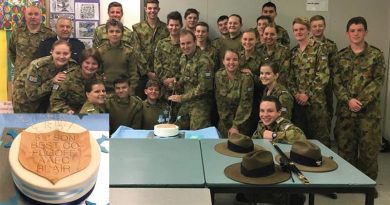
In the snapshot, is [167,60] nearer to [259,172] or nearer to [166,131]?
[166,131]

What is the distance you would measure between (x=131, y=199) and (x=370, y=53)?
2.99 m

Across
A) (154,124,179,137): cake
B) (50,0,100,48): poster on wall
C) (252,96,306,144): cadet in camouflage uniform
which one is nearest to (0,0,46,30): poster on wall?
(50,0,100,48): poster on wall

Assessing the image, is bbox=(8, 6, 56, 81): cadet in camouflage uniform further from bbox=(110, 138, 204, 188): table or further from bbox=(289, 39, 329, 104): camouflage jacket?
bbox=(289, 39, 329, 104): camouflage jacket

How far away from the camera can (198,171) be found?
216 centimetres

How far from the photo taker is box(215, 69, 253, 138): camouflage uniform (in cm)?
419

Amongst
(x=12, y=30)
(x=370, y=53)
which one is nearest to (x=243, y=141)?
(x=370, y=53)

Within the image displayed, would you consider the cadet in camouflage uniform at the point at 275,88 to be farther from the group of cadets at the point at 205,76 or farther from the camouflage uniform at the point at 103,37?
the camouflage uniform at the point at 103,37

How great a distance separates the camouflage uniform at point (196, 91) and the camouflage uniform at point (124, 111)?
0.48 metres

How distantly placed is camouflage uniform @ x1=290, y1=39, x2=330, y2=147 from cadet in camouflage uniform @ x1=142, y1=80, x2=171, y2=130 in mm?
1341

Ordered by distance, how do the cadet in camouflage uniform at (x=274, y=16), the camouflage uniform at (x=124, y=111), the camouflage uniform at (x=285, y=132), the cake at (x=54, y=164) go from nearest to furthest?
the cake at (x=54, y=164), the camouflage uniform at (x=285, y=132), the camouflage uniform at (x=124, y=111), the cadet in camouflage uniform at (x=274, y=16)

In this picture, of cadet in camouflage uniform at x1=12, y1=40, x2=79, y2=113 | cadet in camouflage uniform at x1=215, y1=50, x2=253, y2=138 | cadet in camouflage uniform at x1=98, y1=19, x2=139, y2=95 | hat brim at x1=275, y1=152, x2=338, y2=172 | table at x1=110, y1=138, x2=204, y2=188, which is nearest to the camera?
table at x1=110, y1=138, x2=204, y2=188

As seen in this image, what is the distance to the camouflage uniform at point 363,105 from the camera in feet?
12.9

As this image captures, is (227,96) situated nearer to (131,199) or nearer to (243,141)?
(243,141)

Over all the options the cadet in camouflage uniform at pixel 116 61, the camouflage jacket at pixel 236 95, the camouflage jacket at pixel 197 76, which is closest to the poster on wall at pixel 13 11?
the cadet in camouflage uniform at pixel 116 61
